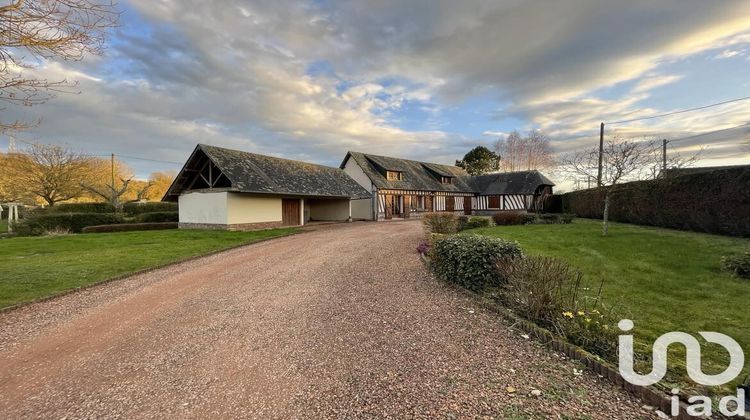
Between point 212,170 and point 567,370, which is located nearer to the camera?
point 567,370

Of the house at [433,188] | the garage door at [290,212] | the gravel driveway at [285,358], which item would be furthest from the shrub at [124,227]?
the gravel driveway at [285,358]

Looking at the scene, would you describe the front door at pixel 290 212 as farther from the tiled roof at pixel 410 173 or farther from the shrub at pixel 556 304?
the shrub at pixel 556 304

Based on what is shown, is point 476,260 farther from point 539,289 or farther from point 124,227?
point 124,227

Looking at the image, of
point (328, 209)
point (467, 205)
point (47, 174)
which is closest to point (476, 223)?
point (328, 209)

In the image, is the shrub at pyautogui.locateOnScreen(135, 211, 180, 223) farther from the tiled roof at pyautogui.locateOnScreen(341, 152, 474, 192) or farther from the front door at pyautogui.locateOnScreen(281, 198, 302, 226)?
the tiled roof at pyautogui.locateOnScreen(341, 152, 474, 192)

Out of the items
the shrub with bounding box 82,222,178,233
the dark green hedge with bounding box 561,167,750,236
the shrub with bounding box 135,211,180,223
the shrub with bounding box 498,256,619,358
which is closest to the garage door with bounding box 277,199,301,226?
the shrub with bounding box 82,222,178,233

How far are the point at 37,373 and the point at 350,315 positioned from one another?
356cm

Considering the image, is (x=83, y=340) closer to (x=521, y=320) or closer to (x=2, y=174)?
(x=521, y=320)

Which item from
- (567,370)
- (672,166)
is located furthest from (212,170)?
(672,166)

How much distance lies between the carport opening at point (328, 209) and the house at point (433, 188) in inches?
82.8

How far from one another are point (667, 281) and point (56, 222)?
2747 centimetres

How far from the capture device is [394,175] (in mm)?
29172

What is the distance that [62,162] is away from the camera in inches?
1163

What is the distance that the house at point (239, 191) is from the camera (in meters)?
17.8
